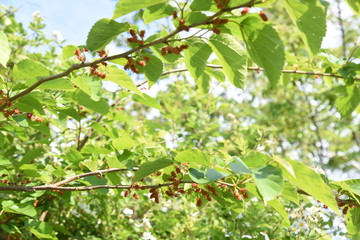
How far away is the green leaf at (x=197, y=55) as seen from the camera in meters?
1.00

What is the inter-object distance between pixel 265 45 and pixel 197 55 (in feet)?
0.77

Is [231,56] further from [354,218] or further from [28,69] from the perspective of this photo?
[354,218]

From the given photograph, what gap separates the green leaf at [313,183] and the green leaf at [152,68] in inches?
19.4

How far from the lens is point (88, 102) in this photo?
128cm

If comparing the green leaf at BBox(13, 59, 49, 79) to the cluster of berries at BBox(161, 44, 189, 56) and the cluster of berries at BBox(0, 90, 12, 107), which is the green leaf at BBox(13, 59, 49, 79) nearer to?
the cluster of berries at BBox(0, 90, 12, 107)

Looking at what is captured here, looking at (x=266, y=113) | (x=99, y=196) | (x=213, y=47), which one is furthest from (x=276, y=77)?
(x=266, y=113)

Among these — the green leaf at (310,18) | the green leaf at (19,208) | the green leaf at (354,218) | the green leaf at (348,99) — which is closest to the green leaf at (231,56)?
the green leaf at (310,18)

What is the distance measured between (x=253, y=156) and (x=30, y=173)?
43.9 inches

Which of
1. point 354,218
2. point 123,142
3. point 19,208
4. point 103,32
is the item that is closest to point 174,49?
point 103,32

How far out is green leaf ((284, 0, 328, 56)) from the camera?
78cm

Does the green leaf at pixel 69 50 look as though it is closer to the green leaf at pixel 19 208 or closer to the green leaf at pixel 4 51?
the green leaf at pixel 4 51

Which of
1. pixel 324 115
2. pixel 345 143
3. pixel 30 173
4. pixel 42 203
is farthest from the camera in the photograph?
pixel 345 143

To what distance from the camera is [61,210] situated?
2.63 meters

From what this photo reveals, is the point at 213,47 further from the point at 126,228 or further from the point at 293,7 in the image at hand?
the point at 126,228
